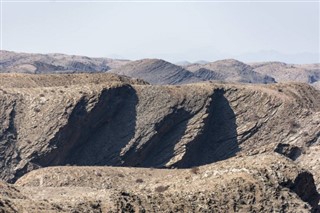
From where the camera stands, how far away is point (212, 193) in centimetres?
4991

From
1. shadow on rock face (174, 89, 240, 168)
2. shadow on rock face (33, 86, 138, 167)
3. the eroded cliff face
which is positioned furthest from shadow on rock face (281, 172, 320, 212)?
shadow on rock face (33, 86, 138, 167)

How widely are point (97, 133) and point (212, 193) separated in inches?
2174

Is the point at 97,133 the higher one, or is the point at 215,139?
the point at 97,133

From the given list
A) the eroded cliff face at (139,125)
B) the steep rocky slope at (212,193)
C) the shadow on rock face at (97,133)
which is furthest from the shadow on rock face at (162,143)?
the steep rocky slope at (212,193)

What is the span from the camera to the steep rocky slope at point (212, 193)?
47562mm

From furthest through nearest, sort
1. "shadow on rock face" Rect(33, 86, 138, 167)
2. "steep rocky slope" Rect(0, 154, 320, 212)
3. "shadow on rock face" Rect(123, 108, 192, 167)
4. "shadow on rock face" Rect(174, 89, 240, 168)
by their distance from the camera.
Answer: "shadow on rock face" Rect(174, 89, 240, 168) → "shadow on rock face" Rect(123, 108, 192, 167) → "shadow on rock face" Rect(33, 86, 138, 167) → "steep rocky slope" Rect(0, 154, 320, 212)

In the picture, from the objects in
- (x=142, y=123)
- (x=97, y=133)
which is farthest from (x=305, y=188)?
(x=97, y=133)

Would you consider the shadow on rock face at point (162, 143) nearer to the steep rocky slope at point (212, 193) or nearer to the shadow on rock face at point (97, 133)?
the shadow on rock face at point (97, 133)

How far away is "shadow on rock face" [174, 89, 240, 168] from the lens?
102 meters

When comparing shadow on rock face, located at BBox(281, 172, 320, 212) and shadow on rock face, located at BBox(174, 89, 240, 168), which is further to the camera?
shadow on rock face, located at BBox(174, 89, 240, 168)

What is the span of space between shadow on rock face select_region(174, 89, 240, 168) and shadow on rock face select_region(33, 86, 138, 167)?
1090cm

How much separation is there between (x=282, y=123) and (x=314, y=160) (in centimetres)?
3281

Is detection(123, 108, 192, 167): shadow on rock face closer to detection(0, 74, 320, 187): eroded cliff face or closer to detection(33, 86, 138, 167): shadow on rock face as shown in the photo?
detection(0, 74, 320, 187): eroded cliff face

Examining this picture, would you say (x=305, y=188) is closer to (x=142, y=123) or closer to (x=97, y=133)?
(x=142, y=123)
